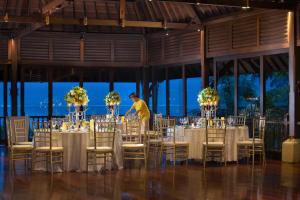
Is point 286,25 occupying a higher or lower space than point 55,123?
higher

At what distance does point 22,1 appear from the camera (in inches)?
565

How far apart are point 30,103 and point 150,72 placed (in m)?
3.75

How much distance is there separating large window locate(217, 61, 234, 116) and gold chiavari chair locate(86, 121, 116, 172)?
Answer: 4.32 m

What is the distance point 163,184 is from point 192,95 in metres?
6.97

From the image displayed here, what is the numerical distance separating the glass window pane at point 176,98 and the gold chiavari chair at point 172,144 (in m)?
3.72

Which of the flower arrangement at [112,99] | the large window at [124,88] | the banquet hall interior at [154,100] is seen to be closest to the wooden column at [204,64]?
the banquet hall interior at [154,100]

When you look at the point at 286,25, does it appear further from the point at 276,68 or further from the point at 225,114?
the point at 225,114

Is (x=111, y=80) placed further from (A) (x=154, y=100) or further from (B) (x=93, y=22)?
(B) (x=93, y=22)

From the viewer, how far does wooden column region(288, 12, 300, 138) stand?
10867 mm

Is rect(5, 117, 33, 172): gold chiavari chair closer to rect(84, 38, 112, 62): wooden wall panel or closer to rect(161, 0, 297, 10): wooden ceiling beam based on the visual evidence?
rect(161, 0, 297, 10): wooden ceiling beam

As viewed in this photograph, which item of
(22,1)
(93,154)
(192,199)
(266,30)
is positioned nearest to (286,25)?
(266,30)

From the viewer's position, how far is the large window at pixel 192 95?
1448 centimetres

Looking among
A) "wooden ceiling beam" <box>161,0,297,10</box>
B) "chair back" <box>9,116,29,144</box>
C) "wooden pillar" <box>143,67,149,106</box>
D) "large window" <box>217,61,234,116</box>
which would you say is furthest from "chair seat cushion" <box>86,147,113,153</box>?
"wooden pillar" <box>143,67,149,106</box>

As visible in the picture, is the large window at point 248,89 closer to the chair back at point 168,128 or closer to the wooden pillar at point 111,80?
the chair back at point 168,128
